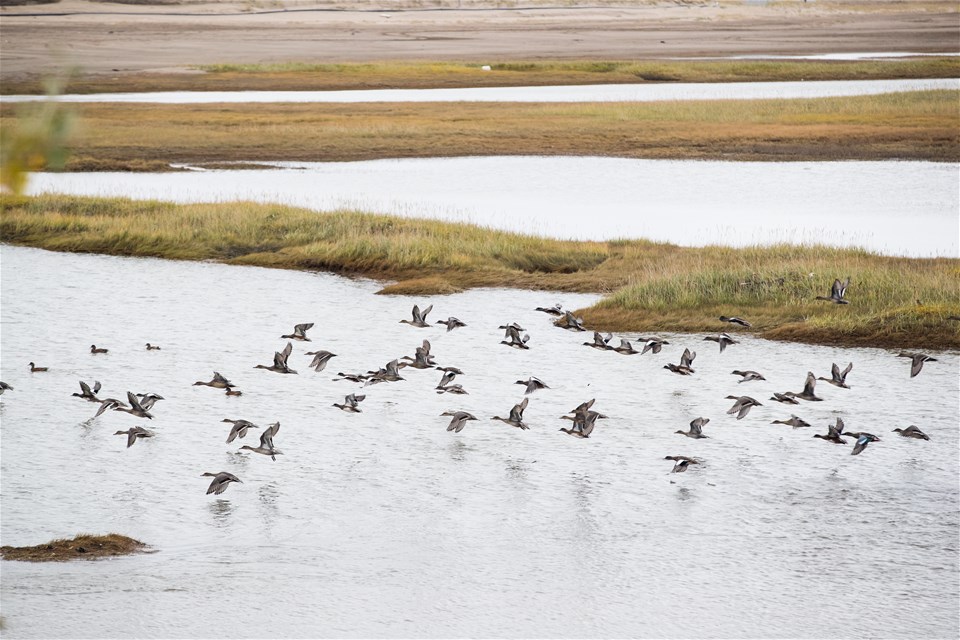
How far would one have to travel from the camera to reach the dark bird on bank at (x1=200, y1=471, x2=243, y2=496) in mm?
12719

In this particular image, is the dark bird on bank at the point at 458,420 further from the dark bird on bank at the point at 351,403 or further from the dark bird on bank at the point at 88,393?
the dark bird on bank at the point at 88,393

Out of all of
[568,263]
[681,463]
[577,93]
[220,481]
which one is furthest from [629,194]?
[577,93]

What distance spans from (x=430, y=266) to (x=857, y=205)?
49.6 feet

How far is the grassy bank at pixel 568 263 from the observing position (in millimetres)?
21422

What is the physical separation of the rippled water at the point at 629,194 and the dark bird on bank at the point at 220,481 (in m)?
18.4

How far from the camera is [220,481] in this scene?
1280 centimetres

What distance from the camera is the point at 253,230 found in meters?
30.0

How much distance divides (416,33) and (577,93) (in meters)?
58.3

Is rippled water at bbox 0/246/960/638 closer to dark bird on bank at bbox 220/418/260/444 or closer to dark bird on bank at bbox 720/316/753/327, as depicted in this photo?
dark bird on bank at bbox 220/418/260/444

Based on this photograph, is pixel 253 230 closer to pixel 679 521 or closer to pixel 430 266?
pixel 430 266

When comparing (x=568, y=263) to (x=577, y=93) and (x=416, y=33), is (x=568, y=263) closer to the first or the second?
(x=577, y=93)

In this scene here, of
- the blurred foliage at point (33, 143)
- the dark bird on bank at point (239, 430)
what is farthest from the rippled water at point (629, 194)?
the blurred foliage at point (33, 143)

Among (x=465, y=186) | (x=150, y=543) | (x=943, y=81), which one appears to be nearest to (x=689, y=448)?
(x=150, y=543)

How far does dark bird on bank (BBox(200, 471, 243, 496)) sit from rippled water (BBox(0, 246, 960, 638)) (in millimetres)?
233
